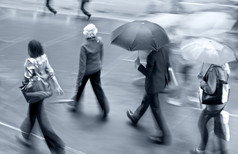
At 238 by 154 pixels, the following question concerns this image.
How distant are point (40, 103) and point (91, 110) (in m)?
2.01

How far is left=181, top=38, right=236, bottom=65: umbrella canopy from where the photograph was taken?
6.35 meters

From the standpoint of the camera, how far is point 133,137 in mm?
7746

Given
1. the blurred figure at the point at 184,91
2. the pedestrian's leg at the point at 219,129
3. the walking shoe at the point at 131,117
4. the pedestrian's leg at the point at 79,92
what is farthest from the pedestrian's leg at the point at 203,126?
the pedestrian's leg at the point at 79,92

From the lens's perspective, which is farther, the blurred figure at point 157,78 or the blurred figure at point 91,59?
the blurred figure at point 91,59

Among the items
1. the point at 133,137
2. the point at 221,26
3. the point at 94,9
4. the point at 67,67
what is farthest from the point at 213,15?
the point at 94,9

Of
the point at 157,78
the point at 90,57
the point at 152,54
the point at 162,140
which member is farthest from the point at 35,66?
the point at 162,140

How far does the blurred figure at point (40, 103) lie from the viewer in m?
6.63

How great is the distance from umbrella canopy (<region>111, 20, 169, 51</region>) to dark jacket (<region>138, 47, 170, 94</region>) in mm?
179

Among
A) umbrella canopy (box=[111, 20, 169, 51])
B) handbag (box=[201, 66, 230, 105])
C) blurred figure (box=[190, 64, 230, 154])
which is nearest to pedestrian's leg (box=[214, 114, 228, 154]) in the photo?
blurred figure (box=[190, 64, 230, 154])

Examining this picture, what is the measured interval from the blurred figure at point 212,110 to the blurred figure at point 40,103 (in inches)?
86.7

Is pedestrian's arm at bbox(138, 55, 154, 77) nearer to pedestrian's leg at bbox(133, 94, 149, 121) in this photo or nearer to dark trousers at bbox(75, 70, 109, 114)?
pedestrian's leg at bbox(133, 94, 149, 121)

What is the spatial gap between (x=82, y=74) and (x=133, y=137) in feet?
4.65

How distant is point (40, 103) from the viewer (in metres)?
6.87

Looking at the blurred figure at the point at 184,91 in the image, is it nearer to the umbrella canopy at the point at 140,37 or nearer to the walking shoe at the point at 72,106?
the umbrella canopy at the point at 140,37
